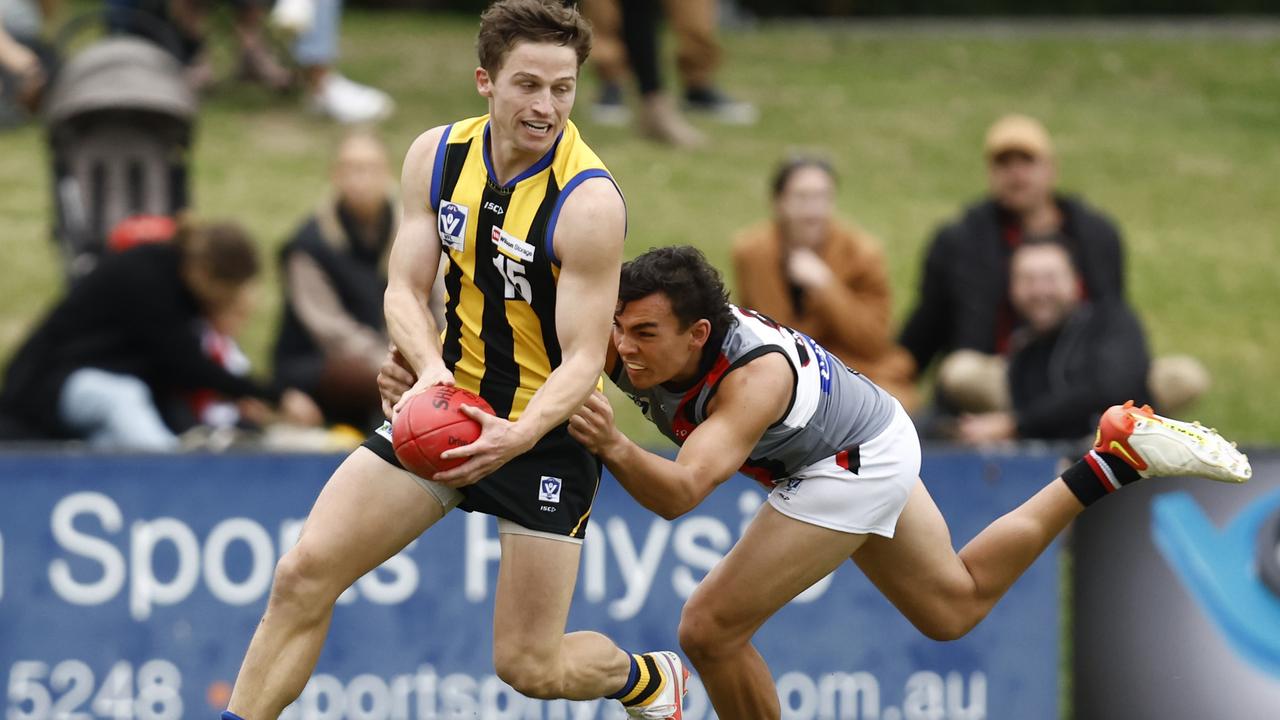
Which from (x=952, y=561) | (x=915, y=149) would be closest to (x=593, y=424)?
(x=952, y=561)

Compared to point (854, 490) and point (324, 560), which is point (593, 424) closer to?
point (324, 560)

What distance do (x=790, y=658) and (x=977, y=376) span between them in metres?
1.99

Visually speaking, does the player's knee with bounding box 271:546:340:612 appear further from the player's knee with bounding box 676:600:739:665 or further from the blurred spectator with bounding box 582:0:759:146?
the blurred spectator with bounding box 582:0:759:146

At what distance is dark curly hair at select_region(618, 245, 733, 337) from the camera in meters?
5.45

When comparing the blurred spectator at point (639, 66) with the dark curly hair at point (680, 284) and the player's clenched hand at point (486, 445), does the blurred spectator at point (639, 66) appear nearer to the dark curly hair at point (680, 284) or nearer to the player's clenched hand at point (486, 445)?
the dark curly hair at point (680, 284)

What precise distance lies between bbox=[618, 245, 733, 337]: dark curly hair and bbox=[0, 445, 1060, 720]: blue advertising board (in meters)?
2.17

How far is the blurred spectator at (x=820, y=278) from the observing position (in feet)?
30.3

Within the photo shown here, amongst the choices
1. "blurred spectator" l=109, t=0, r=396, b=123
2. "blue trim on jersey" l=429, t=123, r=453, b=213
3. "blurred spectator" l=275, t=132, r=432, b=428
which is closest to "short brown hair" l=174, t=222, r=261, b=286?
"blurred spectator" l=275, t=132, r=432, b=428

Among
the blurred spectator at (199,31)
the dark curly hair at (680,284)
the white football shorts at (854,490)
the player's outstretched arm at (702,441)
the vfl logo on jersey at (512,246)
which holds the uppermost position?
the blurred spectator at (199,31)

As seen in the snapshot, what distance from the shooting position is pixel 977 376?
8.95 meters

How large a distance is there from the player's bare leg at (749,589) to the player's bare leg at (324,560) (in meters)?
0.97

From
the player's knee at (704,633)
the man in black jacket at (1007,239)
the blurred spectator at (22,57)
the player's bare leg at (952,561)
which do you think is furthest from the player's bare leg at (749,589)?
the blurred spectator at (22,57)

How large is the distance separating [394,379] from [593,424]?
601 millimetres

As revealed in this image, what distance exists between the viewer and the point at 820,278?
30.1ft
